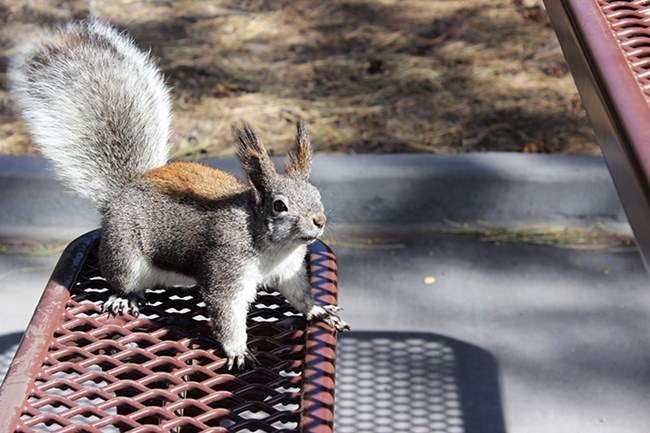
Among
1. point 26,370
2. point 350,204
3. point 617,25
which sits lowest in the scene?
point 350,204

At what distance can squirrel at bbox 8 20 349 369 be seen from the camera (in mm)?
1678

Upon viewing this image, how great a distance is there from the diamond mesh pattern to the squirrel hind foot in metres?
1.00

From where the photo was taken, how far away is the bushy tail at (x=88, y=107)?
1893 mm

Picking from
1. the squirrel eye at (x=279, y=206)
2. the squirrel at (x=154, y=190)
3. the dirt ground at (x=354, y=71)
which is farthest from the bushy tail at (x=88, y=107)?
the dirt ground at (x=354, y=71)

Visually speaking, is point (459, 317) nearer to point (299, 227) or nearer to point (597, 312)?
point (597, 312)

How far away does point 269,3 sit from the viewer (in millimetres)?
4297

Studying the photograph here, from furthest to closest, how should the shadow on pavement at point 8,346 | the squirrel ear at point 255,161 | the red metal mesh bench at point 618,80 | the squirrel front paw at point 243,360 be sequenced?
the shadow on pavement at point 8,346, the squirrel ear at point 255,161, the squirrel front paw at point 243,360, the red metal mesh bench at point 618,80

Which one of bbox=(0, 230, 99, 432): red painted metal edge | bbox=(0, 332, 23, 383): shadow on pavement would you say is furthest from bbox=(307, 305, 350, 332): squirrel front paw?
bbox=(0, 332, 23, 383): shadow on pavement

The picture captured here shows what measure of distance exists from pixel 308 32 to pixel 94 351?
2749 millimetres

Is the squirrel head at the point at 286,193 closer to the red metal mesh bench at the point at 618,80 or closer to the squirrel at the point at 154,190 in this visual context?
the squirrel at the point at 154,190

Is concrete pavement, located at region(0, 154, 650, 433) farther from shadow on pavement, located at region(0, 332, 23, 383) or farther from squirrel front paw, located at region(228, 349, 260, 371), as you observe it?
squirrel front paw, located at region(228, 349, 260, 371)

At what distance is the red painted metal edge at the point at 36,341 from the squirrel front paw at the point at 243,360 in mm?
315

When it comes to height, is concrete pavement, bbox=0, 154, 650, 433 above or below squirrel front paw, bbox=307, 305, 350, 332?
below

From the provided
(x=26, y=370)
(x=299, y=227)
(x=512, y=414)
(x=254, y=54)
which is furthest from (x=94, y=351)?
(x=254, y=54)
